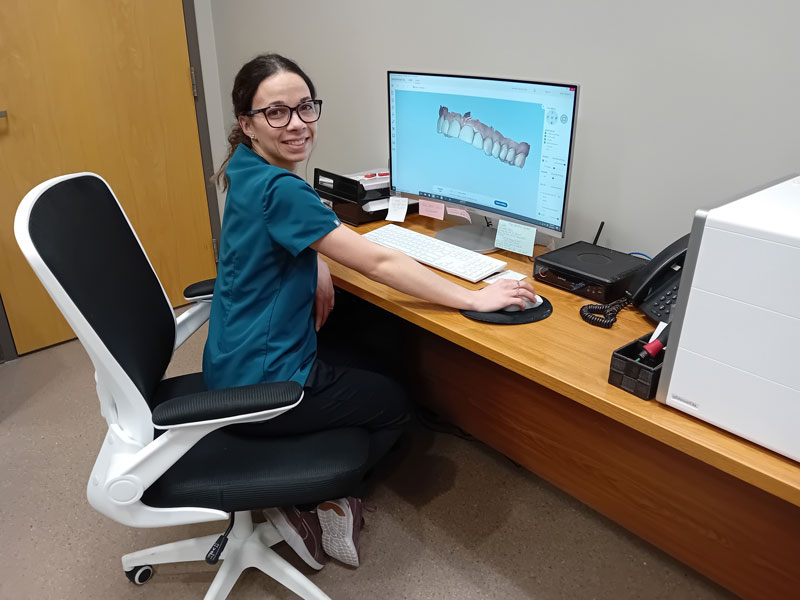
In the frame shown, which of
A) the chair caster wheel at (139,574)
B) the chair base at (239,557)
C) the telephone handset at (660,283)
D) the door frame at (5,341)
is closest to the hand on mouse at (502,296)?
the telephone handset at (660,283)

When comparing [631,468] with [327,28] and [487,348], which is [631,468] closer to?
[487,348]

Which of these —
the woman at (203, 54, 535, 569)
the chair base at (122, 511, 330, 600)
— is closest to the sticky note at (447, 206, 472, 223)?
the woman at (203, 54, 535, 569)

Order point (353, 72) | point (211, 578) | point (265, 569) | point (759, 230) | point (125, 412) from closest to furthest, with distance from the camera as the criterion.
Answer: point (759, 230) → point (125, 412) → point (265, 569) → point (211, 578) → point (353, 72)

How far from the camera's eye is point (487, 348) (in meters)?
1.29

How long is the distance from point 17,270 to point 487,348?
85.7 inches

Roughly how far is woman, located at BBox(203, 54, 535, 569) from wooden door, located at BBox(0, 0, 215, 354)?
142 centimetres

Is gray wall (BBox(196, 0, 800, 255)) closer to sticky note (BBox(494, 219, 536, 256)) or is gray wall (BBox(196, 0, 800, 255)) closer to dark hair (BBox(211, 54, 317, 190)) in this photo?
sticky note (BBox(494, 219, 536, 256))

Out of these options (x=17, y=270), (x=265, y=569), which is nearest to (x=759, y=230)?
(x=265, y=569)

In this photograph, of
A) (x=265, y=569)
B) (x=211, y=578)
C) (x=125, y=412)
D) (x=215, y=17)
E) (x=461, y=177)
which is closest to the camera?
(x=125, y=412)

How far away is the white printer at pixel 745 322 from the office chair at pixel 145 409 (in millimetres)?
671

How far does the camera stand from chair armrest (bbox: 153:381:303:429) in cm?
112

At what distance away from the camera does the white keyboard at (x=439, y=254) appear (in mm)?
1593

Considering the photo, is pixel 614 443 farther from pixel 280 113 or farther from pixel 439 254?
pixel 280 113

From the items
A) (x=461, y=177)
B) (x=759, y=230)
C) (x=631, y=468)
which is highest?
(x=759, y=230)
